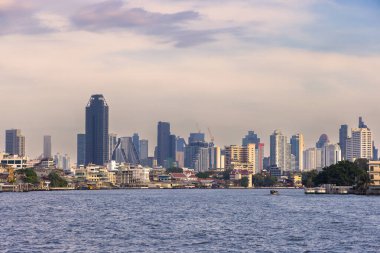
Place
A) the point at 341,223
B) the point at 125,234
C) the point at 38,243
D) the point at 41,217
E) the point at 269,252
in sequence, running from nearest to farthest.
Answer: the point at 269,252
the point at 38,243
the point at 125,234
the point at 341,223
the point at 41,217

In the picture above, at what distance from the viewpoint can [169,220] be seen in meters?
97.9

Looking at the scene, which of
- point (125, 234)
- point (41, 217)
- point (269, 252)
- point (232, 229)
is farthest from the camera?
point (41, 217)

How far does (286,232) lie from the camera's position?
8044 centimetres

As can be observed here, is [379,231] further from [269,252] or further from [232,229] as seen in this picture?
[269,252]

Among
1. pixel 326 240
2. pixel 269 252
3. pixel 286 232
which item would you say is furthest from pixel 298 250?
pixel 286 232

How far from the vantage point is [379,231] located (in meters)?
82.2

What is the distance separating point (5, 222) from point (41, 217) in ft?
27.5

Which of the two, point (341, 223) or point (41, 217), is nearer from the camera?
point (341, 223)

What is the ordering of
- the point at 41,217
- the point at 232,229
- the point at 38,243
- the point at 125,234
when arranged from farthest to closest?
1. the point at 41,217
2. the point at 232,229
3. the point at 125,234
4. the point at 38,243

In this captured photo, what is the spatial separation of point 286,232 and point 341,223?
13.8 m

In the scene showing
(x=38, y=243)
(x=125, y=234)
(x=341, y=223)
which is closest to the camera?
(x=38, y=243)

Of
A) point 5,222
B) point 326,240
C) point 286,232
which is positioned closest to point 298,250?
point 326,240

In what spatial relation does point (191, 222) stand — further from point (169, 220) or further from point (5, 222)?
point (5, 222)

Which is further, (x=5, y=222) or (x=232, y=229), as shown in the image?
(x=5, y=222)
